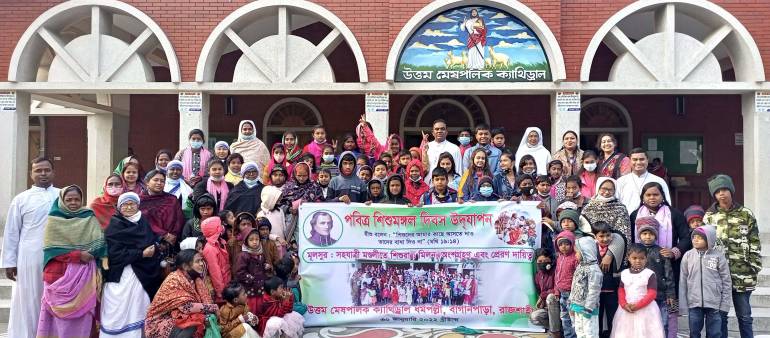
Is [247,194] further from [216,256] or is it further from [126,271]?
[126,271]

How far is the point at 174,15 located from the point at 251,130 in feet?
9.82

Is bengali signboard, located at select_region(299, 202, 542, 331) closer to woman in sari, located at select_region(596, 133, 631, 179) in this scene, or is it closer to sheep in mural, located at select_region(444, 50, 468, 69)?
woman in sari, located at select_region(596, 133, 631, 179)

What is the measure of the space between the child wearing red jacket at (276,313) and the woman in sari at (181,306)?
0.50 m

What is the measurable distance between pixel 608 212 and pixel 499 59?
4.19 metres

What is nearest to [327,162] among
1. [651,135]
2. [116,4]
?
[116,4]

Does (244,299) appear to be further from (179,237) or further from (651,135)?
(651,135)

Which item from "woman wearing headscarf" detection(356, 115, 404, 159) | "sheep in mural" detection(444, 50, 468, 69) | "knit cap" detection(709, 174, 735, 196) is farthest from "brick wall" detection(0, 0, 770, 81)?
"knit cap" detection(709, 174, 735, 196)

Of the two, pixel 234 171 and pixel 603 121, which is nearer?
pixel 234 171

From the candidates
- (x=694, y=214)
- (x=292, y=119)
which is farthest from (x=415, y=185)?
(x=292, y=119)

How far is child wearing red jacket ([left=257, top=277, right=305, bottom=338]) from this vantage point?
196 inches

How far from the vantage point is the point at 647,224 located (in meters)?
5.02

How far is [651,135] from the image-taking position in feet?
40.3

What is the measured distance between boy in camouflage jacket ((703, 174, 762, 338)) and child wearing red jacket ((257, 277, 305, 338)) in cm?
371

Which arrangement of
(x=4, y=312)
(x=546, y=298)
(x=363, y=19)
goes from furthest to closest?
(x=363, y=19)
(x=4, y=312)
(x=546, y=298)
